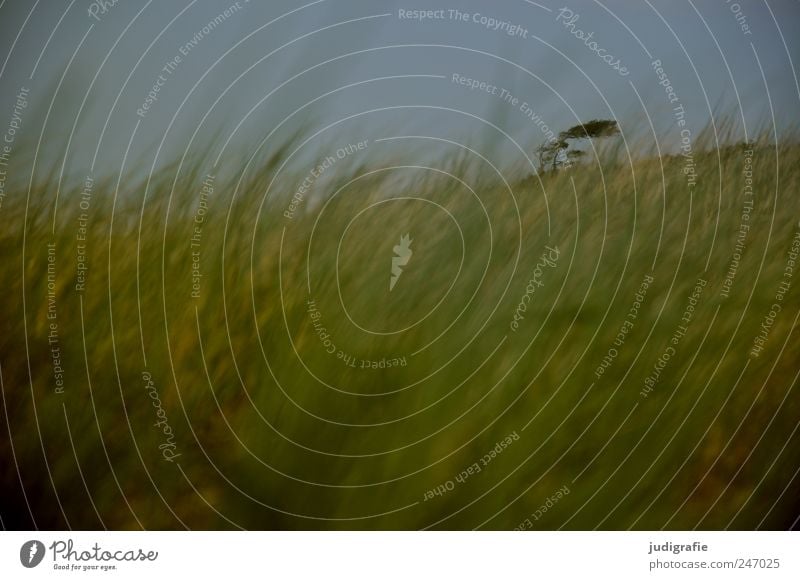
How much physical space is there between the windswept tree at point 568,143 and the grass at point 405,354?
0.03 meters

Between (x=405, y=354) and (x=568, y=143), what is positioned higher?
(x=568, y=143)

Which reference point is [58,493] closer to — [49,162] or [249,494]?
[249,494]

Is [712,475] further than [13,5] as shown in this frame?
Yes

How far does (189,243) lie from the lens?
0.97m

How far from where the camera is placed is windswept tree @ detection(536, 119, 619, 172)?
3.32 feet

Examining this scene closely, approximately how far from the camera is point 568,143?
3.34ft

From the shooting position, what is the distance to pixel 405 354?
101 centimetres

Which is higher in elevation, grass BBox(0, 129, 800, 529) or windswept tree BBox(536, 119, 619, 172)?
windswept tree BBox(536, 119, 619, 172)

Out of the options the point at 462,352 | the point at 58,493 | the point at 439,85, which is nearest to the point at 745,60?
the point at 439,85

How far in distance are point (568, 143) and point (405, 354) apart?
14.2 inches

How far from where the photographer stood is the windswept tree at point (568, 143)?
3.32 feet

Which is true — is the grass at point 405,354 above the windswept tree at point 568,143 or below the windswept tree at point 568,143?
below

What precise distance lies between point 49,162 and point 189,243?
20cm

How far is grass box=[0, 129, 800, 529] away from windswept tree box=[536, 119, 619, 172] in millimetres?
25
